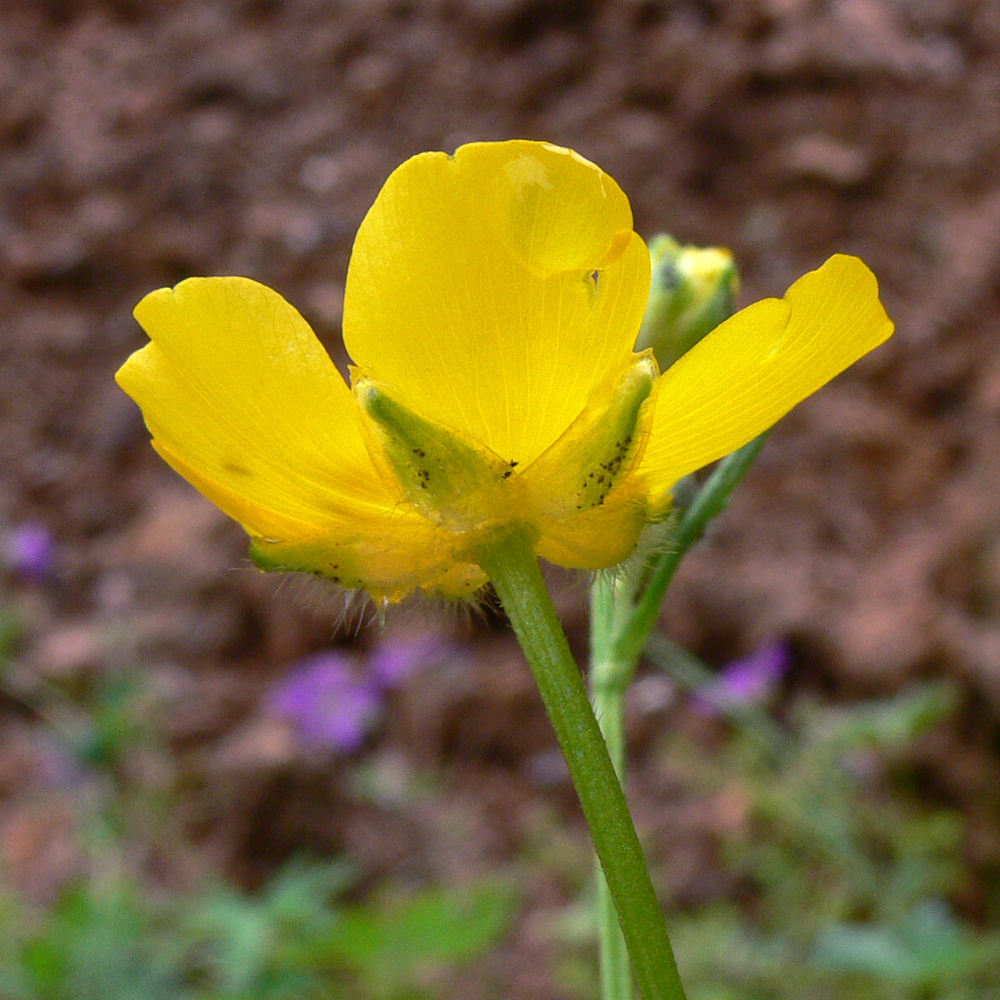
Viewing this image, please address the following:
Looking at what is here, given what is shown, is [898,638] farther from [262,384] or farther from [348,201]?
[262,384]

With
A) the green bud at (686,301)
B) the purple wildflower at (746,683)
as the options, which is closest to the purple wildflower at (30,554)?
the purple wildflower at (746,683)

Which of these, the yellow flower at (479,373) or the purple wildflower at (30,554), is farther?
the purple wildflower at (30,554)

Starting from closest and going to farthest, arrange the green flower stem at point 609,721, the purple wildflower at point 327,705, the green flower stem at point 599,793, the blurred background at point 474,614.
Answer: the green flower stem at point 599,793
the green flower stem at point 609,721
the blurred background at point 474,614
the purple wildflower at point 327,705

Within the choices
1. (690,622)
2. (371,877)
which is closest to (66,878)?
(371,877)

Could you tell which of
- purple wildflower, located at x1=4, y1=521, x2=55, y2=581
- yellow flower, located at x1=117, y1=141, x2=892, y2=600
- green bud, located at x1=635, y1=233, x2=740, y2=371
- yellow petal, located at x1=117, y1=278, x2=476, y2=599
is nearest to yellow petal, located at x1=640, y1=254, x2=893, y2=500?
yellow flower, located at x1=117, y1=141, x2=892, y2=600

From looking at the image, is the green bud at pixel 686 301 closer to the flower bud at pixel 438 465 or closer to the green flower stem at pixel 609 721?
the green flower stem at pixel 609 721

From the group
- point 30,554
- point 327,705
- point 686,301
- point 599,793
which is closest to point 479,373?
point 599,793
